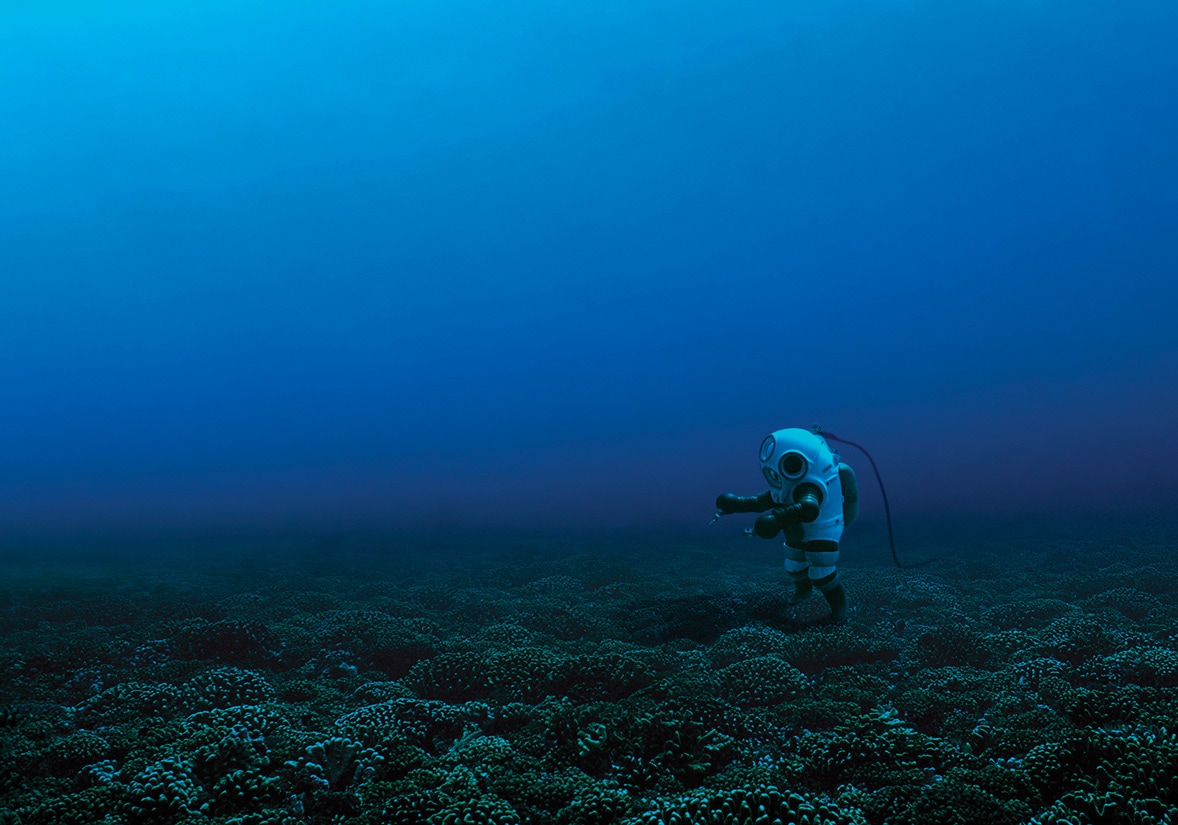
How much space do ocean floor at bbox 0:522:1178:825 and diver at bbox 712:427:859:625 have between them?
1011 millimetres

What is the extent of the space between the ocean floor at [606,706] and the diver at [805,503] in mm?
1011

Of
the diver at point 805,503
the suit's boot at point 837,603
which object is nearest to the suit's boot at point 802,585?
the diver at point 805,503

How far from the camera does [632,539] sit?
2647 centimetres

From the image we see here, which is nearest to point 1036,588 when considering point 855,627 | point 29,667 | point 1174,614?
point 1174,614

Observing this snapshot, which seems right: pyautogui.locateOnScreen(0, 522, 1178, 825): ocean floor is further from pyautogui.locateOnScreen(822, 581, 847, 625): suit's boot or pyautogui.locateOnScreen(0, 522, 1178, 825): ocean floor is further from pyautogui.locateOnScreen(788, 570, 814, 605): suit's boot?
pyautogui.locateOnScreen(788, 570, 814, 605): suit's boot

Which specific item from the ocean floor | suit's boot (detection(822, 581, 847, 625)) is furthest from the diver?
the ocean floor

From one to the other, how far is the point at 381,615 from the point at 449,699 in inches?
147

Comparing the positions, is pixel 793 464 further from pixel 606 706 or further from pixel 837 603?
pixel 606 706

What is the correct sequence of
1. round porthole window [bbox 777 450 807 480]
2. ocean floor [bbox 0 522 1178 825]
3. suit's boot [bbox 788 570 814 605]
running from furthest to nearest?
suit's boot [bbox 788 570 814 605], round porthole window [bbox 777 450 807 480], ocean floor [bbox 0 522 1178 825]

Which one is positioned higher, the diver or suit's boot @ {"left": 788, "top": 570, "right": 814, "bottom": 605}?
the diver

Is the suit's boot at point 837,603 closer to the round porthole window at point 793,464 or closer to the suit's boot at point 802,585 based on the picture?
the suit's boot at point 802,585

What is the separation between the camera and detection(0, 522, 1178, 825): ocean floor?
14.6ft

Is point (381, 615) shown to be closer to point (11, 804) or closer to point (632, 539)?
point (11, 804)

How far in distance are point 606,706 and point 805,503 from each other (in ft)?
13.2
